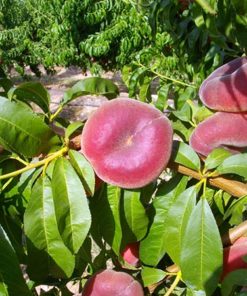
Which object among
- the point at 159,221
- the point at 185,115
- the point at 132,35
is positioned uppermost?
the point at 185,115

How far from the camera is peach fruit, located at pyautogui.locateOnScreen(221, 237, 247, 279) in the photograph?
0.63 meters

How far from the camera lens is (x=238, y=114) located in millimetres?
644

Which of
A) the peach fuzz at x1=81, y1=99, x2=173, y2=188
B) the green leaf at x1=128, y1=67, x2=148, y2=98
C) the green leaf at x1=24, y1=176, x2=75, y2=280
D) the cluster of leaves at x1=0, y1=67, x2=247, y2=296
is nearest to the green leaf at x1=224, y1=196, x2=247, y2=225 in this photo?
the cluster of leaves at x1=0, y1=67, x2=247, y2=296

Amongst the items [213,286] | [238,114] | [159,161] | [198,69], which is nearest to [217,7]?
[238,114]

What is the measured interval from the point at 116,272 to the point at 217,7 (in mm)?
479

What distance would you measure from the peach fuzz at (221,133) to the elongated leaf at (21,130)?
0.22 meters

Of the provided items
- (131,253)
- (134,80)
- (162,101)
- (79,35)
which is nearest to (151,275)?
(131,253)

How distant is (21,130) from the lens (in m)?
0.59

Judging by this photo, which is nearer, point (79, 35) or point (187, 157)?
point (187, 157)

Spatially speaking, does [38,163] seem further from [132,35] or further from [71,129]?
[132,35]

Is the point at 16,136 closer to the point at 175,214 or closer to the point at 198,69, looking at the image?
the point at 175,214

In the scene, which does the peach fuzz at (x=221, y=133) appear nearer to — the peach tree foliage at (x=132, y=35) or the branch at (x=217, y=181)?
the branch at (x=217, y=181)

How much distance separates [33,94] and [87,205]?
207mm

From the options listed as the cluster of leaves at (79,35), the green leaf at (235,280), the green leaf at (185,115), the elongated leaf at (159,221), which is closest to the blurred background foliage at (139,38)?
the cluster of leaves at (79,35)
